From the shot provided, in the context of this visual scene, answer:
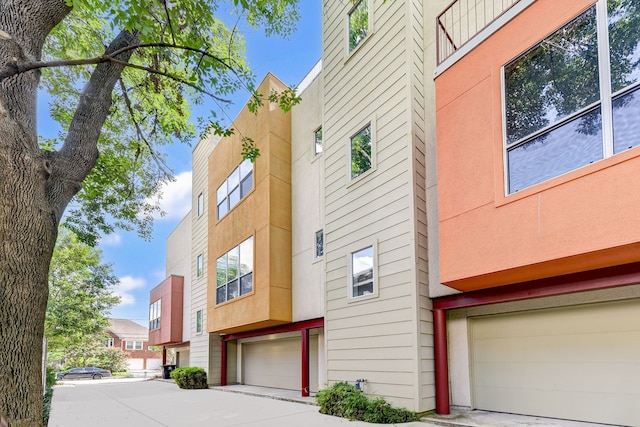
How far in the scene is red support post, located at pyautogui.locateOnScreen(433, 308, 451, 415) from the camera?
6.81 meters

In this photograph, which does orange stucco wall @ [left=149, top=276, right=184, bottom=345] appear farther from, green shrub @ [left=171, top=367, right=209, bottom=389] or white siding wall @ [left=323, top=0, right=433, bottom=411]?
white siding wall @ [left=323, top=0, right=433, bottom=411]

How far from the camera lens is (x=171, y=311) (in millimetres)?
20234

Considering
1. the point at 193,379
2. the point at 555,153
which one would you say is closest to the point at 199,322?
the point at 193,379

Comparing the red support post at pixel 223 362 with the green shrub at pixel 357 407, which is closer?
the green shrub at pixel 357 407

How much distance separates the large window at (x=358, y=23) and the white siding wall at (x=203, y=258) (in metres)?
9.73

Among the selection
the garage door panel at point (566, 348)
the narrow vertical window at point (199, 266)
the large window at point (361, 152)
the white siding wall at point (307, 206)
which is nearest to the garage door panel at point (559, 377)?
the garage door panel at point (566, 348)

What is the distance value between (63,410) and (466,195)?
10671 mm

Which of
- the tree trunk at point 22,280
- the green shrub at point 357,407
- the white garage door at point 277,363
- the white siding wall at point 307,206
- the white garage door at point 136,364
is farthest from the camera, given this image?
the white garage door at point 136,364

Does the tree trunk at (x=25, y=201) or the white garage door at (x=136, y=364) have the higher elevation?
the tree trunk at (x=25, y=201)

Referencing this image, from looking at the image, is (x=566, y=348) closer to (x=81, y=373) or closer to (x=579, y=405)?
(x=579, y=405)

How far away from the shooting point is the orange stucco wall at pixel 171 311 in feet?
65.5

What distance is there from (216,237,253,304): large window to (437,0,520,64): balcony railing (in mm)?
7187

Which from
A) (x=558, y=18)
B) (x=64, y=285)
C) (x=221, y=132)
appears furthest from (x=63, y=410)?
(x=64, y=285)

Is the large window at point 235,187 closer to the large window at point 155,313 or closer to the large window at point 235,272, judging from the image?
the large window at point 235,272
